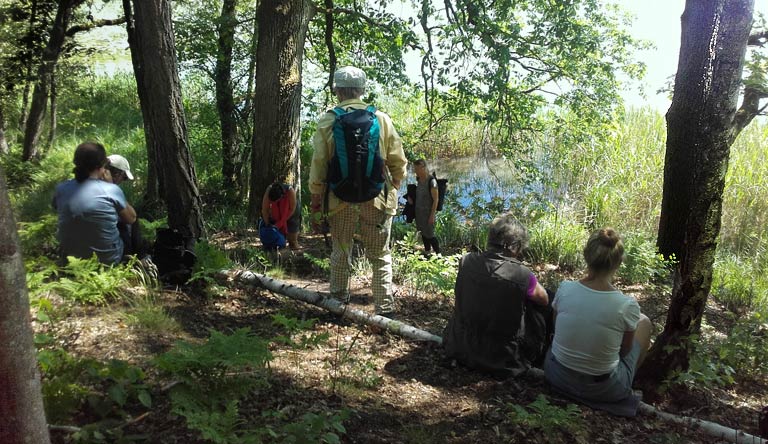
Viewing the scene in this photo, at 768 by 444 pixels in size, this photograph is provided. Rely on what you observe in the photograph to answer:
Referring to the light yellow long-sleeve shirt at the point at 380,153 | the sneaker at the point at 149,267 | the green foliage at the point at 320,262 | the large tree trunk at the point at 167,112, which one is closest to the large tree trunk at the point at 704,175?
the light yellow long-sleeve shirt at the point at 380,153

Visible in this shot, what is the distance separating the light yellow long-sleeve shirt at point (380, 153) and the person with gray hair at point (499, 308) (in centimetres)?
95

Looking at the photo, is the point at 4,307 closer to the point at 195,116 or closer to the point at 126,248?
the point at 126,248

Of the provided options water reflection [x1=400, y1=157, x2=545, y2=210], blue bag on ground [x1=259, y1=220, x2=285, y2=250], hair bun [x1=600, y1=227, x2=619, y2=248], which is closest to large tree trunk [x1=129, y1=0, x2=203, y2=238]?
blue bag on ground [x1=259, y1=220, x2=285, y2=250]

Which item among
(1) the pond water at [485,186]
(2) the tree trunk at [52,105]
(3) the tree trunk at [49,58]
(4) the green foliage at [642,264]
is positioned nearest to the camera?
(4) the green foliage at [642,264]

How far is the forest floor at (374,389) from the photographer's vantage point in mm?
3123

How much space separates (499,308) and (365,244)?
1308mm

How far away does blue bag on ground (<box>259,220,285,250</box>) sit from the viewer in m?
6.31

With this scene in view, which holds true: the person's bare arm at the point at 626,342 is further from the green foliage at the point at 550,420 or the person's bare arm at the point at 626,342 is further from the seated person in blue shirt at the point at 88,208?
the seated person in blue shirt at the point at 88,208

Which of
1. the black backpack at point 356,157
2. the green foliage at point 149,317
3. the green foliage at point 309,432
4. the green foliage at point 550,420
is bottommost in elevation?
the green foliage at point 550,420

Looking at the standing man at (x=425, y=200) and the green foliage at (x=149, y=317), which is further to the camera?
the standing man at (x=425, y=200)

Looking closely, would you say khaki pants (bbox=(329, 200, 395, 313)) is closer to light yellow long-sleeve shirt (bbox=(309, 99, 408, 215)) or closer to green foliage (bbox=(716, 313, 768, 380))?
light yellow long-sleeve shirt (bbox=(309, 99, 408, 215))

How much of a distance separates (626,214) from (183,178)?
304 inches

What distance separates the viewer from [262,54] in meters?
7.24

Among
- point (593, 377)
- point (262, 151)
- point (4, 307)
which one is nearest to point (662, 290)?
point (593, 377)
